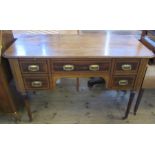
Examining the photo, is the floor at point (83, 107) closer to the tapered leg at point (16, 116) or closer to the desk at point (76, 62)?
the tapered leg at point (16, 116)

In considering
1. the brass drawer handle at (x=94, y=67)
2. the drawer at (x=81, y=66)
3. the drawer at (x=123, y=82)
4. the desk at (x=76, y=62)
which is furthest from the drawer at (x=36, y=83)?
the drawer at (x=123, y=82)

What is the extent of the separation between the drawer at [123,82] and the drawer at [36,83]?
0.52 metres

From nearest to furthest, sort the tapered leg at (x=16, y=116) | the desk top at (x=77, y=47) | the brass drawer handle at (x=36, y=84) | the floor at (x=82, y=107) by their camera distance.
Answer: the desk top at (x=77, y=47), the brass drawer handle at (x=36, y=84), the tapered leg at (x=16, y=116), the floor at (x=82, y=107)

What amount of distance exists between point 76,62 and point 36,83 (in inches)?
14.2

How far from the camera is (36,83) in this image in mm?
1217

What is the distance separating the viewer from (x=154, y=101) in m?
1.78

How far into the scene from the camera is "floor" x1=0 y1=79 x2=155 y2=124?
154cm

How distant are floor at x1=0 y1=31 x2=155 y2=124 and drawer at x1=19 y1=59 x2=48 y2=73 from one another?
49 cm

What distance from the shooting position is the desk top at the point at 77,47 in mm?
1093

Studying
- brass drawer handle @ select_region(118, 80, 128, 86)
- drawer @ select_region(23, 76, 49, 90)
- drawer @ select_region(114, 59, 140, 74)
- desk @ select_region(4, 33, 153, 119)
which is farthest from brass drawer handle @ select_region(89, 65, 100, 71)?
drawer @ select_region(23, 76, 49, 90)
